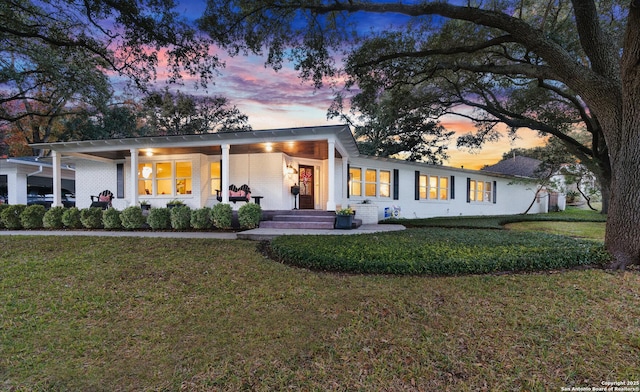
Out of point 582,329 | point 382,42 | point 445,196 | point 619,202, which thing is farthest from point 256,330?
point 445,196

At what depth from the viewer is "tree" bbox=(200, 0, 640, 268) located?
474 cm

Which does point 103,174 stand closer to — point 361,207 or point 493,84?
point 361,207

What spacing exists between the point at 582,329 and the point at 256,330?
3.07 metres

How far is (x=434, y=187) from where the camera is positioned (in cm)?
1548

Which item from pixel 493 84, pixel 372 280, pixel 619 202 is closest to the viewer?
pixel 372 280

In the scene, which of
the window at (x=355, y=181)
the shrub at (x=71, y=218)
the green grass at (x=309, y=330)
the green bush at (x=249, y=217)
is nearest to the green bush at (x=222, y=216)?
the green bush at (x=249, y=217)

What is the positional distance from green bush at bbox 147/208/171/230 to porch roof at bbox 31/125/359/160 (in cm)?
244

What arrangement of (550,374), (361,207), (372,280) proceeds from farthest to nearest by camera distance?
(361,207)
(372,280)
(550,374)

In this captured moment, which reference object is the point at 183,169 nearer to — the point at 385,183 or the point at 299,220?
the point at 299,220

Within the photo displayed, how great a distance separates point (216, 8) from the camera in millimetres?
6766

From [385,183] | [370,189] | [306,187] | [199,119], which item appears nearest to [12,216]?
[306,187]

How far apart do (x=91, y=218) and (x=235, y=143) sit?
5.26 metres

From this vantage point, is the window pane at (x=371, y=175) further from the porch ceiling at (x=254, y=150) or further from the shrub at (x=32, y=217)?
the shrub at (x=32, y=217)

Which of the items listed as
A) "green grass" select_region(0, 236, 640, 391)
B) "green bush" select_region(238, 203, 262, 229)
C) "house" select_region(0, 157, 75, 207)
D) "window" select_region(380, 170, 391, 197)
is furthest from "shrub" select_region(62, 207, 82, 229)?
"window" select_region(380, 170, 391, 197)
